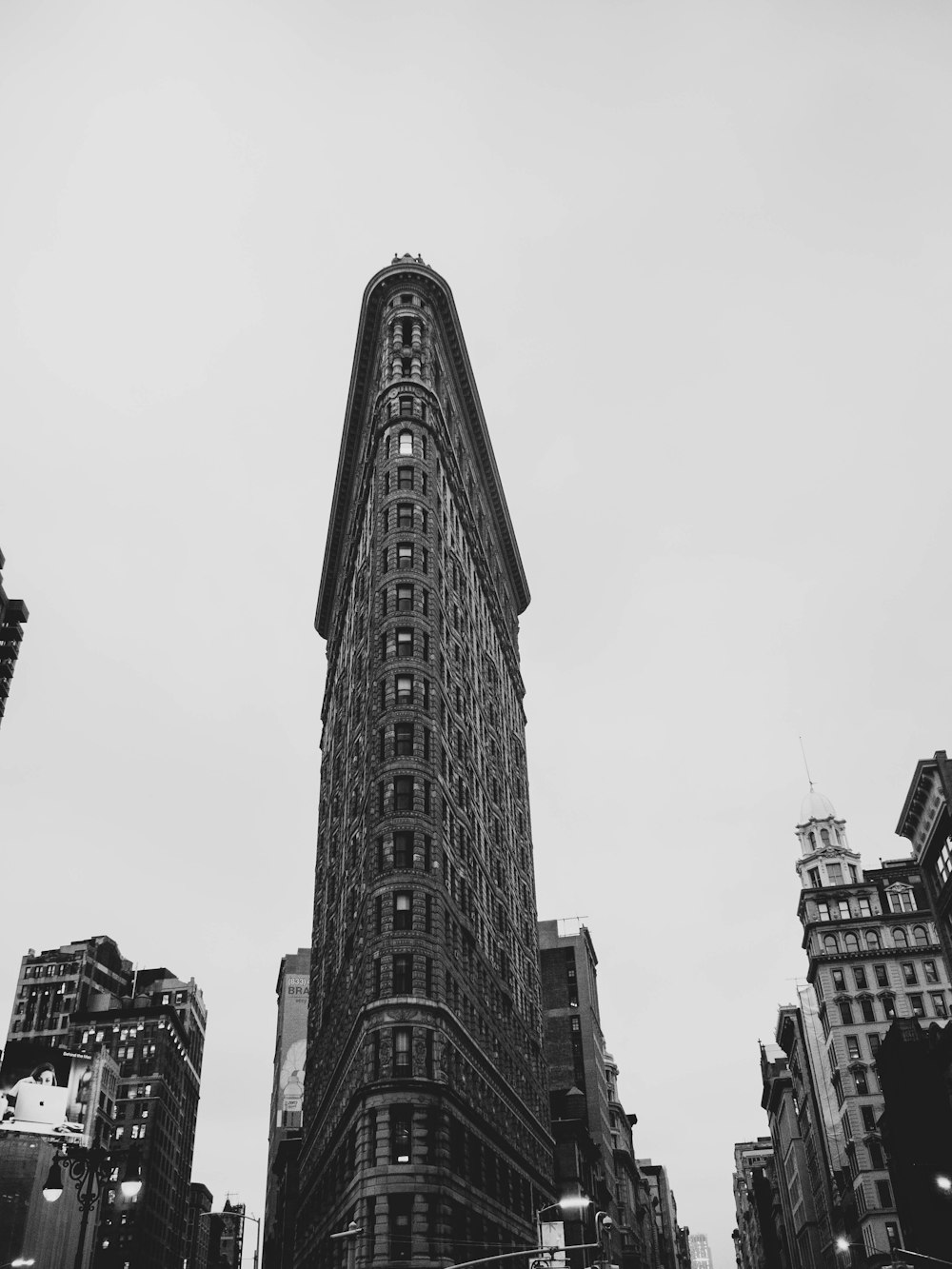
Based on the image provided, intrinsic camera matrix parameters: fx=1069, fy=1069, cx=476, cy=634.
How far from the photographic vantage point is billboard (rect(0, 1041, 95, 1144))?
131875 mm

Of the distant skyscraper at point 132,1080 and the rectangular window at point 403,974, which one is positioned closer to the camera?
the rectangular window at point 403,974

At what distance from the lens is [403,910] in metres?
62.7

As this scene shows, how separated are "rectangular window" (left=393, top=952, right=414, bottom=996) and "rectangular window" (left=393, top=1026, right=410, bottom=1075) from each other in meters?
2.11

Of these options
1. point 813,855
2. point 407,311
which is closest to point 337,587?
point 407,311

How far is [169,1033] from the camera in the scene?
616 feet

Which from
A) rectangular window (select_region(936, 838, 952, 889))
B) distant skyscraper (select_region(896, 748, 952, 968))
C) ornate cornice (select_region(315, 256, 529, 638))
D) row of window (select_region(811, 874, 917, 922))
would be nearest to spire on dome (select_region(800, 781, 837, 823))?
row of window (select_region(811, 874, 917, 922))

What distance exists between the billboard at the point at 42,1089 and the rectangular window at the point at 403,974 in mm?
89910

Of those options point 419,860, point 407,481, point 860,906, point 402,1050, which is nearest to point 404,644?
point 407,481

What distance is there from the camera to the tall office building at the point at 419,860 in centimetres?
5684

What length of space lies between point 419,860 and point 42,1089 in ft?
326

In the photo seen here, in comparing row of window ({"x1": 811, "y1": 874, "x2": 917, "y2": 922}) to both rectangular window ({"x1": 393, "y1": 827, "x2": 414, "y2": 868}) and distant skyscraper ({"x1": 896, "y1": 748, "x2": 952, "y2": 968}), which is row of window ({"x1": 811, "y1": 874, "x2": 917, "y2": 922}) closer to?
distant skyscraper ({"x1": 896, "y1": 748, "x2": 952, "y2": 968})

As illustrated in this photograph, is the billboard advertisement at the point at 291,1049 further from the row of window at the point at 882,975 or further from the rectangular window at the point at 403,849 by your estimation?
the rectangular window at the point at 403,849

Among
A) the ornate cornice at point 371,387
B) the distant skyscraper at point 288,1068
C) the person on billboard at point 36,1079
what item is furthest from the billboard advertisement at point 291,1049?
the ornate cornice at point 371,387

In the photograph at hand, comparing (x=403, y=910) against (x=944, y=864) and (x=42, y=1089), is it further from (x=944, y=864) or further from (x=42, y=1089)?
(x=42, y=1089)
